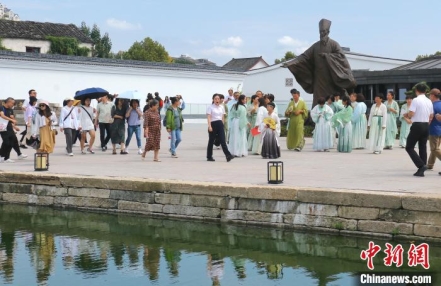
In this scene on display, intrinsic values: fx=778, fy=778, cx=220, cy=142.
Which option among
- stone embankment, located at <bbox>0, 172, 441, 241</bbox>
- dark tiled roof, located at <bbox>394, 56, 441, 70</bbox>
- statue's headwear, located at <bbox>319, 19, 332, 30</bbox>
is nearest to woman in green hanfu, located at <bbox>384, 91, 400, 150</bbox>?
statue's headwear, located at <bbox>319, 19, 332, 30</bbox>

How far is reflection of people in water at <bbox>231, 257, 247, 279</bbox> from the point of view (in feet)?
28.9

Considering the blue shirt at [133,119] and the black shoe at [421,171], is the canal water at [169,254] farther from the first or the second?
the blue shirt at [133,119]

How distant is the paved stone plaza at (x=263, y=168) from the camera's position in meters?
12.0

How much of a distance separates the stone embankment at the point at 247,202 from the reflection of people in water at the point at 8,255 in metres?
1.84

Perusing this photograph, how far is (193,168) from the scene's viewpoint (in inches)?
579

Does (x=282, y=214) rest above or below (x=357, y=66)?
below

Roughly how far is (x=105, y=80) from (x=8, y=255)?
101ft

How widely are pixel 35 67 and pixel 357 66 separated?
1957 cm

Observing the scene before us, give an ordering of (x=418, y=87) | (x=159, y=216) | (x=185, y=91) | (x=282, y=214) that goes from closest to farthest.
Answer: (x=282, y=214) → (x=159, y=216) → (x=418, y=87) → (x=185, y=91)

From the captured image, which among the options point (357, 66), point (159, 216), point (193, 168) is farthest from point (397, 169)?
point (357, 66)

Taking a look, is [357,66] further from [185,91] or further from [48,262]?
[48,262]

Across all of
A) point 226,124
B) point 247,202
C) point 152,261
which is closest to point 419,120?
point 247,202

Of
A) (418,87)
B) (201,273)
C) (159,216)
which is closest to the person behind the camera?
(201,273)

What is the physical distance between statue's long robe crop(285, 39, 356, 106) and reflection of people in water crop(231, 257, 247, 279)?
13.2m
